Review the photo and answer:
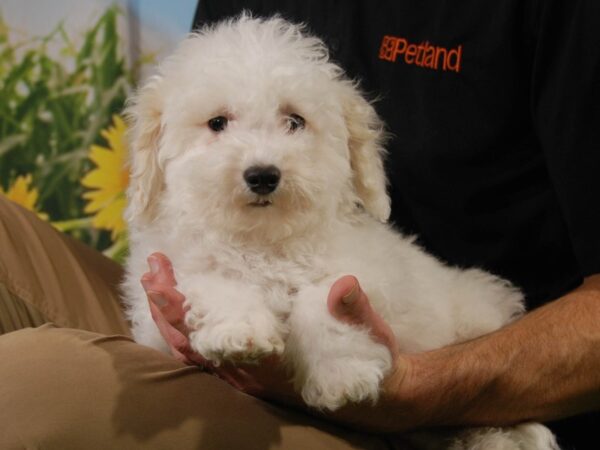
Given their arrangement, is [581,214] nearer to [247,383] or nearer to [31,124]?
[247,383]

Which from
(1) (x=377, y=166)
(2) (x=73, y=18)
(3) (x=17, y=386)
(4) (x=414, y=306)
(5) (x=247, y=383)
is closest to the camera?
(3) (x=17, y=386)

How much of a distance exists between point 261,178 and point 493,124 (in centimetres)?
77

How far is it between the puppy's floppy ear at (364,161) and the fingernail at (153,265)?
0.49 meters

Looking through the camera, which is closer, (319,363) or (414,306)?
(319,363)

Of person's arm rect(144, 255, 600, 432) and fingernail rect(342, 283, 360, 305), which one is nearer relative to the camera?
fingernail rect(342, 283, 360, 305)

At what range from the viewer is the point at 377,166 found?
1833mm

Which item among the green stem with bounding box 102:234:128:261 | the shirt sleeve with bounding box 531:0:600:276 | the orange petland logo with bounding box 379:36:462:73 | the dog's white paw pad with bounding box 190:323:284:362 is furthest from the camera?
the green stem with bounding box 102:234:128:261

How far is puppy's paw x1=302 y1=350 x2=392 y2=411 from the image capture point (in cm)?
140

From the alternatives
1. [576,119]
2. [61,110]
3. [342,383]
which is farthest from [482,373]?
[61,110]

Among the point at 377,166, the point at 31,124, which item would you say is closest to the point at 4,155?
the point at 31,124

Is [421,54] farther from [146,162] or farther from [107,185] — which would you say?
[107,185]

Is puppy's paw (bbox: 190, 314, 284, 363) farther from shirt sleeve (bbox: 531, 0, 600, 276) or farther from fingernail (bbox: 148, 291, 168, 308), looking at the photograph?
shirt sleeve (bbox: 531, 0, 600, 276)

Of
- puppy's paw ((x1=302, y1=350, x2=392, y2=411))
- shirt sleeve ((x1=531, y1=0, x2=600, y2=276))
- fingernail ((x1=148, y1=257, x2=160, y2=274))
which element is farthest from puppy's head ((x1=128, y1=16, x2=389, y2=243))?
shirt sleeve ((x1=531, y1=0, x2=600, y2=276))

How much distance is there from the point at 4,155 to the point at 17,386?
246cm
